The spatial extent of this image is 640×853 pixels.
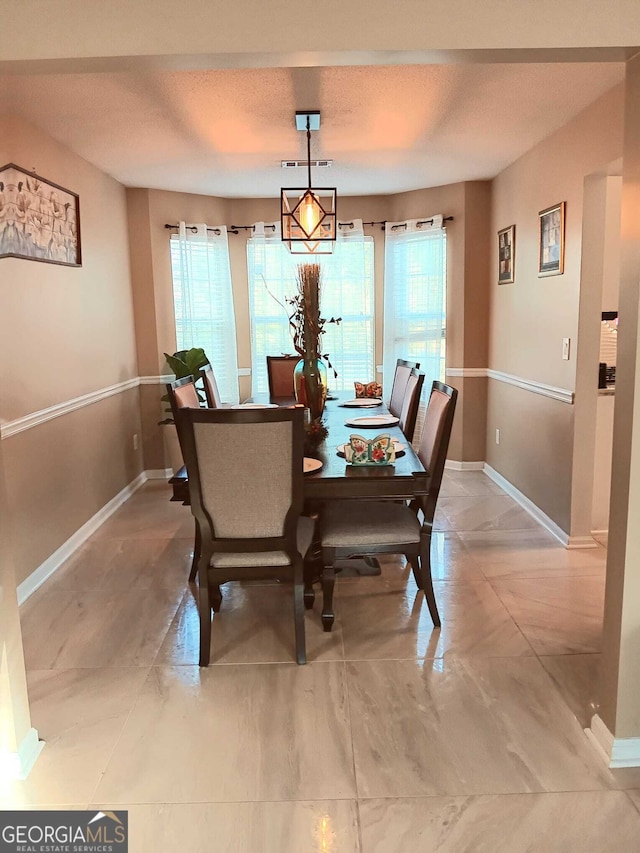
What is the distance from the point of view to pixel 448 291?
18.6 feet

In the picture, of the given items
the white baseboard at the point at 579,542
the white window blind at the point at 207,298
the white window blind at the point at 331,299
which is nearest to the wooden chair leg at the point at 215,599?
the white baseboard at the point at 579,542

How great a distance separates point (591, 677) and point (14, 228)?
3.33 metres

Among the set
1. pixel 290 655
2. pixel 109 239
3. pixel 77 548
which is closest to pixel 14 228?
pixel 109 239

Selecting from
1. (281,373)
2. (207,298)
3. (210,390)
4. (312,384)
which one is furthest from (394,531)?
(207,298)

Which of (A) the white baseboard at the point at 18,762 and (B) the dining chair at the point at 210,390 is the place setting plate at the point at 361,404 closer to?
(B) the dining chair at the point at 210,390

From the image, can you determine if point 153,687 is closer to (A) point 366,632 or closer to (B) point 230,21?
(A) point 366,632

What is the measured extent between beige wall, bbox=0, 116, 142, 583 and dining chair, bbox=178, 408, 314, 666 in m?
1.22

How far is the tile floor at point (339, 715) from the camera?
184 centimetres

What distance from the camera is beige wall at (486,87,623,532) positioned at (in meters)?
3.57

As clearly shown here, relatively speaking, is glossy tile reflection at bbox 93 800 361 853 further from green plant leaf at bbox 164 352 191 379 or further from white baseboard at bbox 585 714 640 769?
Result: green plant leaf at bbox 164 352 191 379

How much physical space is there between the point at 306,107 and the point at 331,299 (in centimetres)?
285

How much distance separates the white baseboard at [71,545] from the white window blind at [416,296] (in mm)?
2633

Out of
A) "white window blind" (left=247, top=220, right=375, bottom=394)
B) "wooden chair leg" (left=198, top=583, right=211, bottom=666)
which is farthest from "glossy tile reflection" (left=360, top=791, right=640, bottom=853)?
"white window blind" (left=247, top=220, right=375, bottom=394)

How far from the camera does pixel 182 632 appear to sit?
2934 millimetres
